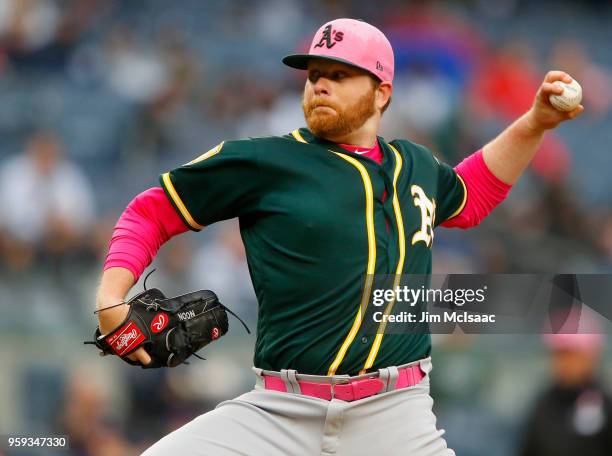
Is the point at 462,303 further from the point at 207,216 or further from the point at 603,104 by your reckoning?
the point at 603,104

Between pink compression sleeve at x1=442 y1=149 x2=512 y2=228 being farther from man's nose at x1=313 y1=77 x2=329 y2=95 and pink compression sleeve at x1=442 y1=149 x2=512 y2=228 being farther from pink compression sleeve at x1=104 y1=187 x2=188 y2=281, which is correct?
pink compression sleeve at x1=104 y1=187 x2=188 y2=281

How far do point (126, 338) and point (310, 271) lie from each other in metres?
0.63

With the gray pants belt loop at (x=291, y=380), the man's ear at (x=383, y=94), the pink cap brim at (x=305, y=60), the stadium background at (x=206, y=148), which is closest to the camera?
the gray pants belt loop at (x=291, y=380)

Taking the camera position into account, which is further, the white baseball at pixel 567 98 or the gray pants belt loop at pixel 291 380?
the white baseball at pixel 567 98

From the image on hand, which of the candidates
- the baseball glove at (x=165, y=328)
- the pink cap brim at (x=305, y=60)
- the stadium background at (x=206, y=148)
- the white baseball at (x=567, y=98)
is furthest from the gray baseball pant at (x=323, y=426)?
the stadium background at (x=206, y=148)

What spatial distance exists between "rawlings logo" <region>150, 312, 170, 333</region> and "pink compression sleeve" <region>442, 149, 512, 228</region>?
49.3 inches

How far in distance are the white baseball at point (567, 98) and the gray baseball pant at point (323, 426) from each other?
1181 millimetres

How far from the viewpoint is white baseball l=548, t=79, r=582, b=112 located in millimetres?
3883

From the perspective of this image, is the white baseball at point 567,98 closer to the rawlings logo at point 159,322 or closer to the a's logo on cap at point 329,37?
the a's logo on cap at point 329,37

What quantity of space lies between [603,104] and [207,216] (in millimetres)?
6459

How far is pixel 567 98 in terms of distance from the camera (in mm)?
3881

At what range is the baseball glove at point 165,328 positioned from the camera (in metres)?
3.40

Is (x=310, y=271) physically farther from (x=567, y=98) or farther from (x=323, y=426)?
(x=567, y=98)

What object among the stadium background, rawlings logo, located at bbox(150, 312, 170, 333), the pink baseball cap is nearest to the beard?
the pink baseball cap
